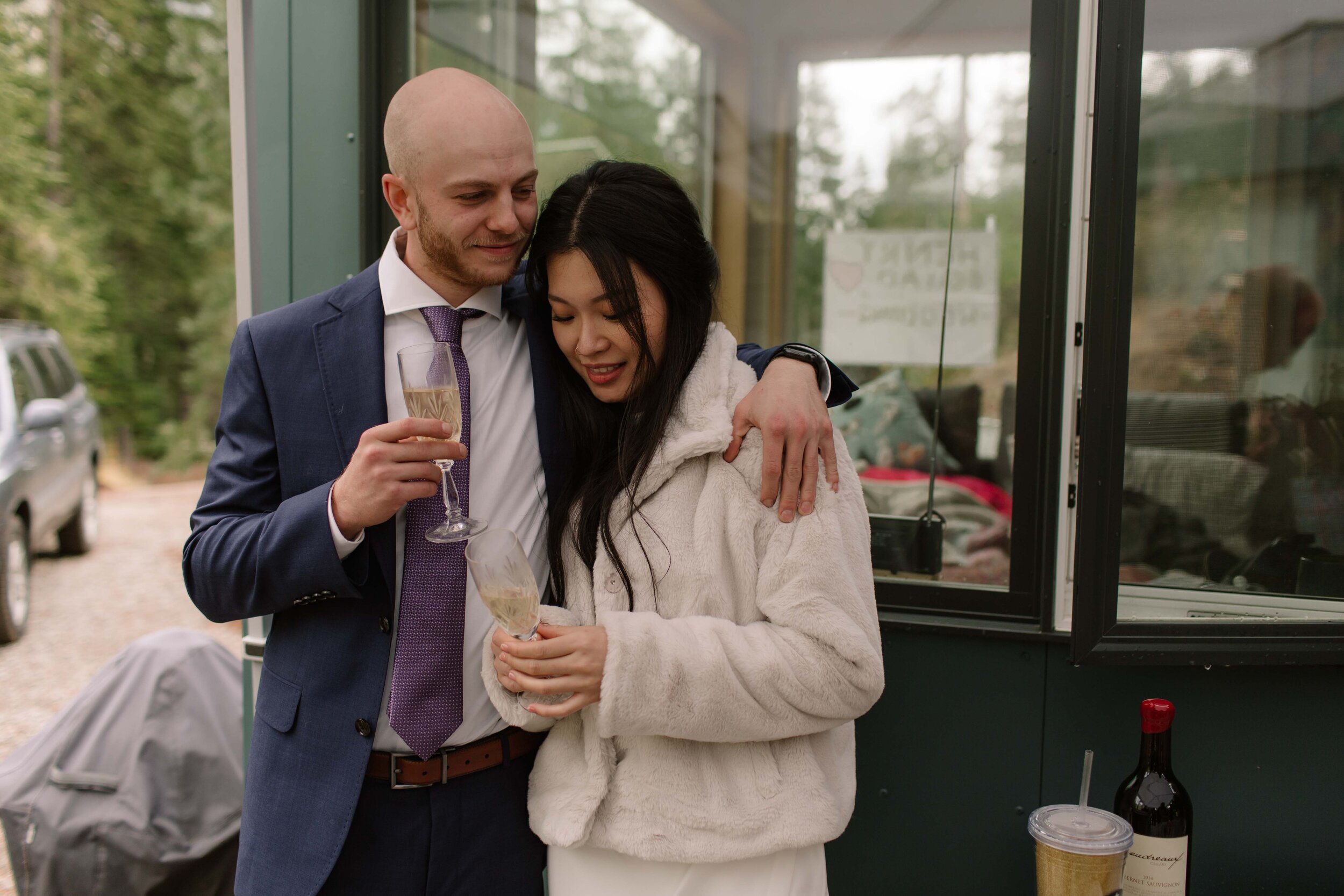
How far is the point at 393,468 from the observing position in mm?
1401

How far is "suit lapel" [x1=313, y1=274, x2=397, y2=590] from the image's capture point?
1.60m

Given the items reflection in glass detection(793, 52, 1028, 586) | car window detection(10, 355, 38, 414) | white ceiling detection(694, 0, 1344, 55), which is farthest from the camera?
car window detection(10, 355, 38, 414)

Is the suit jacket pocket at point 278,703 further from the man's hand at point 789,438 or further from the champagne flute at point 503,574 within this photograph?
the man's hand at point 789,438

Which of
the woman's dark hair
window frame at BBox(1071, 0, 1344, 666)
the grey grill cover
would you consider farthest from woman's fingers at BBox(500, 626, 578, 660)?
the grey grill cover

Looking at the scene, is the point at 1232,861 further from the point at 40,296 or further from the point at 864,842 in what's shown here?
the point at 40,296

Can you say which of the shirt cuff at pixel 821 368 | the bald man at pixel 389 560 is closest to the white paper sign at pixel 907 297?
the shirt cuff at pixel 821 368

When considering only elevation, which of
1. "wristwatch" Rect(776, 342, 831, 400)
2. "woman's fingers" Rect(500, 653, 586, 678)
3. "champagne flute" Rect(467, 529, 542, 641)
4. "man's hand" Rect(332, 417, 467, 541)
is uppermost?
"wristwatch" Rect(776, 342, 831, 400)

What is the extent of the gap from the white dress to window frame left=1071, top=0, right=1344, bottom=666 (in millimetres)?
908

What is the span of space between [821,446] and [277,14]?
216 cm

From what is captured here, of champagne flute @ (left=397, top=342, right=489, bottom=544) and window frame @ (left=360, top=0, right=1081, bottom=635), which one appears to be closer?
champagne flute @ (left=397, top=342, right=489, bottom=544)

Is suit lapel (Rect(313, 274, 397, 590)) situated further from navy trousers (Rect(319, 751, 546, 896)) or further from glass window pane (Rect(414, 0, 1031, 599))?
glass window pane (Rect(414, 0, 1031, 599))

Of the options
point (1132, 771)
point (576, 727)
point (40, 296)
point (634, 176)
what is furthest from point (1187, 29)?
point (40, 296)

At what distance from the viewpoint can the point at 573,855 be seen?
152cm

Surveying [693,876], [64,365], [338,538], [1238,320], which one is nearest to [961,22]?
[1238,320]
